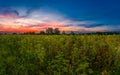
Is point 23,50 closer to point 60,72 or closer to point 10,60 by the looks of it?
point 10,60

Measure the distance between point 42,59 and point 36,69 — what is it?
587mm

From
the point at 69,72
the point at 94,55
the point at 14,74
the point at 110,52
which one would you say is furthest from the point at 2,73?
the point at 110,52

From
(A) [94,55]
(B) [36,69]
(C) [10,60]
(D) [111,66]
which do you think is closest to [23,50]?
(C) [10,60]

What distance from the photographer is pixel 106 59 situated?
8.70m

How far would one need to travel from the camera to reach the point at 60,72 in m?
7.25

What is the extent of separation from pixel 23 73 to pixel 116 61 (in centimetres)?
307

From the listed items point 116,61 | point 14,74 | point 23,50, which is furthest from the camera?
point 23,50

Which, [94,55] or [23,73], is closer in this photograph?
[23,73]

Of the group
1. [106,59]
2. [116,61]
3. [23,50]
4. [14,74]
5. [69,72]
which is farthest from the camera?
[23,50]

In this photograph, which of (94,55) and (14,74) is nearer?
(14,74)

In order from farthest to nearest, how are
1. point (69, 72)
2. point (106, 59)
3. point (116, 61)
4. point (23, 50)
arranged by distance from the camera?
point (23, 50)
point (106, 59)
point (116, 61)
point (69, 72)

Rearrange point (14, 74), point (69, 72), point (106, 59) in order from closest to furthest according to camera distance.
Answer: point (69, 72) < point (14, 74) < point (106, 59)

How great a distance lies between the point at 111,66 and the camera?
8352mm

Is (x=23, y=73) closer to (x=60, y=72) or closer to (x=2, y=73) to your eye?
(x=2, y=73)
